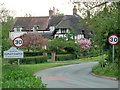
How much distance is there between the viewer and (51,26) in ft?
312

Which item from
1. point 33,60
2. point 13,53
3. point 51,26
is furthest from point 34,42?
point 13,53

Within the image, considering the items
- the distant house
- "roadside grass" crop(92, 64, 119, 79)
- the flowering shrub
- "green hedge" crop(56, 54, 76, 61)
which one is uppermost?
the distant house

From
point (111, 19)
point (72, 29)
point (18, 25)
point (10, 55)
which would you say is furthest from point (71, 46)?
point (10, 55)

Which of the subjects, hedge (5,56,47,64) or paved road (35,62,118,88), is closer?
paved road (35,62,118,88)

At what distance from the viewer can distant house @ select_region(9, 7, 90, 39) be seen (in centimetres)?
9050

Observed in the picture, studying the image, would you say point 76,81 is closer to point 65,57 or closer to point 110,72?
point 110,72

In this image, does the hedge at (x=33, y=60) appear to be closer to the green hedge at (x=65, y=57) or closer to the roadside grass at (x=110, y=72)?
the green hedge at (x=65, y=57)

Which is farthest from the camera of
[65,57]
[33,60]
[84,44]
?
[84,44]

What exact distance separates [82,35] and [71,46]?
1816cm

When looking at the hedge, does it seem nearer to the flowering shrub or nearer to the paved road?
the flowering shrub

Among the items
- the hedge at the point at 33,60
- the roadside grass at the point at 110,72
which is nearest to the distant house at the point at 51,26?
the hedge at the point at 33,60

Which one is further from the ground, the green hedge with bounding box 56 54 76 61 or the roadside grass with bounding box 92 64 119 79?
the roadside grass with bounding box 92 64 119 79

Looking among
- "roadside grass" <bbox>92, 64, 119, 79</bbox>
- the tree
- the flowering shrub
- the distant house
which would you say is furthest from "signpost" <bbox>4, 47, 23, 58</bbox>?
the distant house

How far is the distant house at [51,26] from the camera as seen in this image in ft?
297
